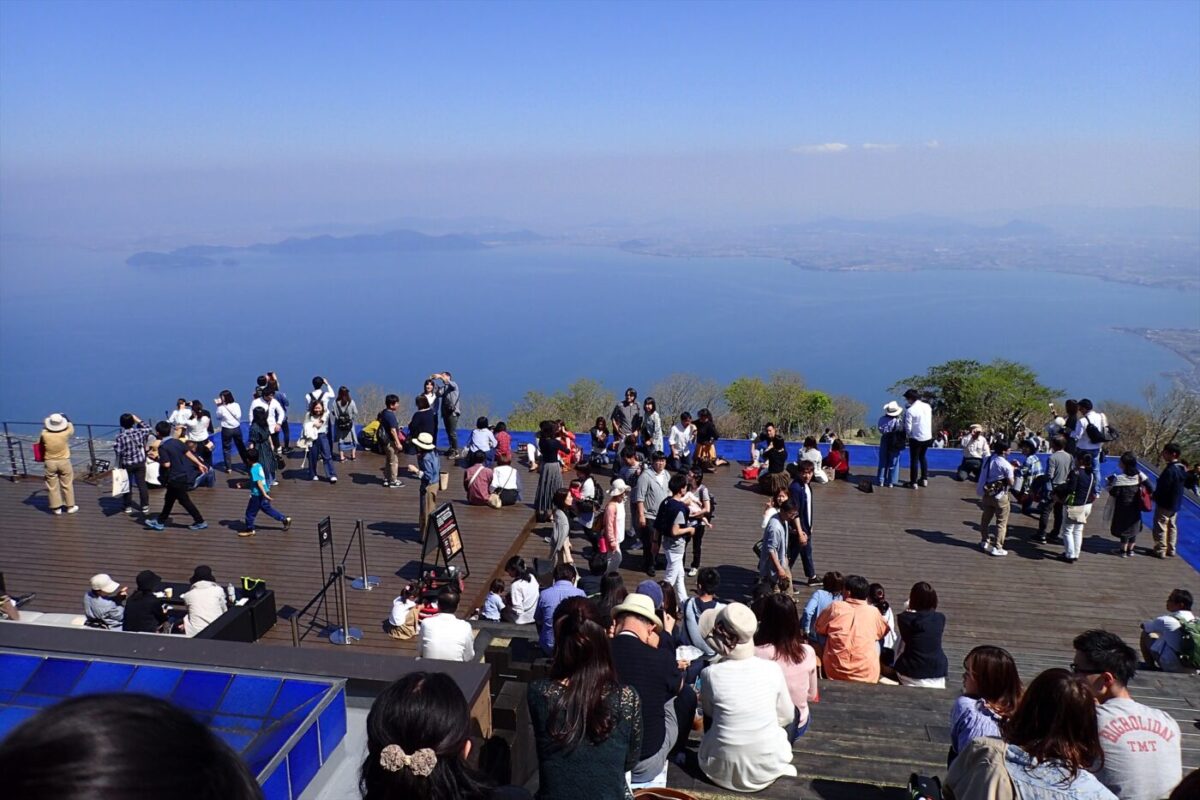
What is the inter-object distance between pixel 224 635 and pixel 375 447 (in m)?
7.50

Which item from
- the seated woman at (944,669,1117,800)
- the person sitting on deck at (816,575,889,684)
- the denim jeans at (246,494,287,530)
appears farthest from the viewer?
the denim jeans at (246,494,287,530)

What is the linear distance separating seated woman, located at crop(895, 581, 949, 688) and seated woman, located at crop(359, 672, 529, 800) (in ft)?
15.8

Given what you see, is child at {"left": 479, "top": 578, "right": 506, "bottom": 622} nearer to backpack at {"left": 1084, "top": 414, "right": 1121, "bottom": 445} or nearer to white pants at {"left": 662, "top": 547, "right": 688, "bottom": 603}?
white pants at {"left": 662, "top": 547, "right": 688, "bottom": 603}

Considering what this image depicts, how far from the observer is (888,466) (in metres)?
13.3

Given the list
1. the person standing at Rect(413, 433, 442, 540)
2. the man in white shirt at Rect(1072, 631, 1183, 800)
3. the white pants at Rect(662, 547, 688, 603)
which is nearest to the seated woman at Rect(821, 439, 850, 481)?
the white pants at Rect(662, 547, 688, 603)

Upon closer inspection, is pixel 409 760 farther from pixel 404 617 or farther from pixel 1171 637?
pixel 1171 637

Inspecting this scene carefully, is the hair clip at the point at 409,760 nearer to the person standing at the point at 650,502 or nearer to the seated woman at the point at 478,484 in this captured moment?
the person standing at the point at 650,502

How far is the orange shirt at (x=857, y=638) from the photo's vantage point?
651 centimetres

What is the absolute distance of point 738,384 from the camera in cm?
3612

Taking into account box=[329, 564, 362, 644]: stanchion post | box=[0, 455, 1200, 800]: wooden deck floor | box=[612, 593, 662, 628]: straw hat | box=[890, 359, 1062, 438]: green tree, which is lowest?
box=[890, 359, 1062, 438]: green tree

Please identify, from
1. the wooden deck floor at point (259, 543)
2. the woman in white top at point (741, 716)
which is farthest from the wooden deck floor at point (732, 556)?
the woman in white top at point (741, 716)

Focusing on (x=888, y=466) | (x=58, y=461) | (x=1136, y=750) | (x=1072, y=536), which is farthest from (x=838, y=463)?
(x=58, y=461)

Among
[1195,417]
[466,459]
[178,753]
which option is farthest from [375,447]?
[1195,417]

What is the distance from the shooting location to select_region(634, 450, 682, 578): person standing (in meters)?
9.79
